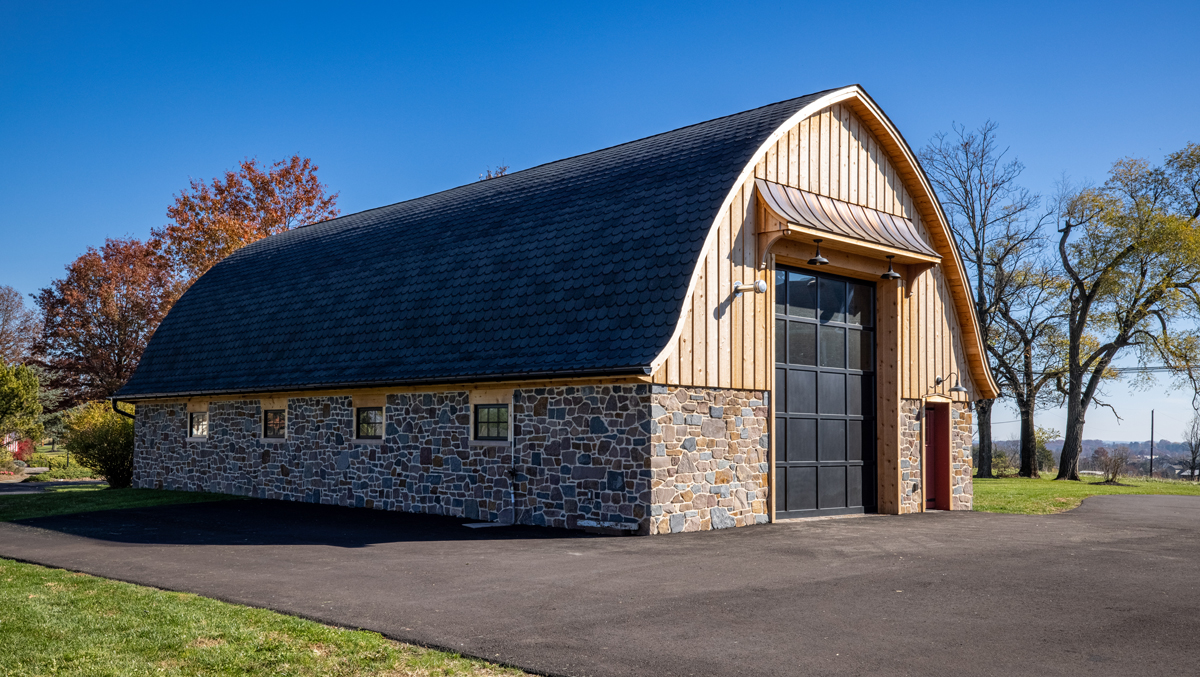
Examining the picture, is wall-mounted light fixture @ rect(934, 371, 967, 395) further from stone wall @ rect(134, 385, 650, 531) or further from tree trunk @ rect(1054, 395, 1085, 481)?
tree trunk @ rect(1054, 395, 1085, 481)

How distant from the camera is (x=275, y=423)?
62.5ft

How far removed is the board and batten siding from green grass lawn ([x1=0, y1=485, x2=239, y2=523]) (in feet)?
35.6

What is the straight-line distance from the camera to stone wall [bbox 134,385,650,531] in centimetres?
1309

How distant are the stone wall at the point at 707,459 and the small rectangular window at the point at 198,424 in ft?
40.5

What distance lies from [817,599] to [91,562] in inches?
303

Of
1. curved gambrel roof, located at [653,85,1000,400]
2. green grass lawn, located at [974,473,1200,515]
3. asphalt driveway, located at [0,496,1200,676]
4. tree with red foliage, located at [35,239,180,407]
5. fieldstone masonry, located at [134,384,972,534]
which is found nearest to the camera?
asphalt driveway, located at [0,496,1200,676]

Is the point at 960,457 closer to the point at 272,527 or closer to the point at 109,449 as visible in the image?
the point at 272,527

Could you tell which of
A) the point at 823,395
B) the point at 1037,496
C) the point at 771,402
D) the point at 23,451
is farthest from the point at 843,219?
the point at 23,451

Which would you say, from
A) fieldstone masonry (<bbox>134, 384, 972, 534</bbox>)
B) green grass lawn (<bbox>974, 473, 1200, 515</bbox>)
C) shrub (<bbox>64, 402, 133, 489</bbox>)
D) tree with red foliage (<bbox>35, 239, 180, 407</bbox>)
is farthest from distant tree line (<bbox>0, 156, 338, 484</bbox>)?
green grass lawn (<bbox>974, 473, 1200, 515</bbox>)

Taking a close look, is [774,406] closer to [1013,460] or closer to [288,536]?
[288,536]

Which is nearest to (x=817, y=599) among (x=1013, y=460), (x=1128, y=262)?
(x=1128, y=262)

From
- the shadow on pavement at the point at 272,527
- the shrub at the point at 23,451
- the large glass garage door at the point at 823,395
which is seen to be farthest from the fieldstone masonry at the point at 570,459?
the shrub at the point at 23,451

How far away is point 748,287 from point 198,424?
13.6 metres

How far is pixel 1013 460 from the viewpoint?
172 ft
